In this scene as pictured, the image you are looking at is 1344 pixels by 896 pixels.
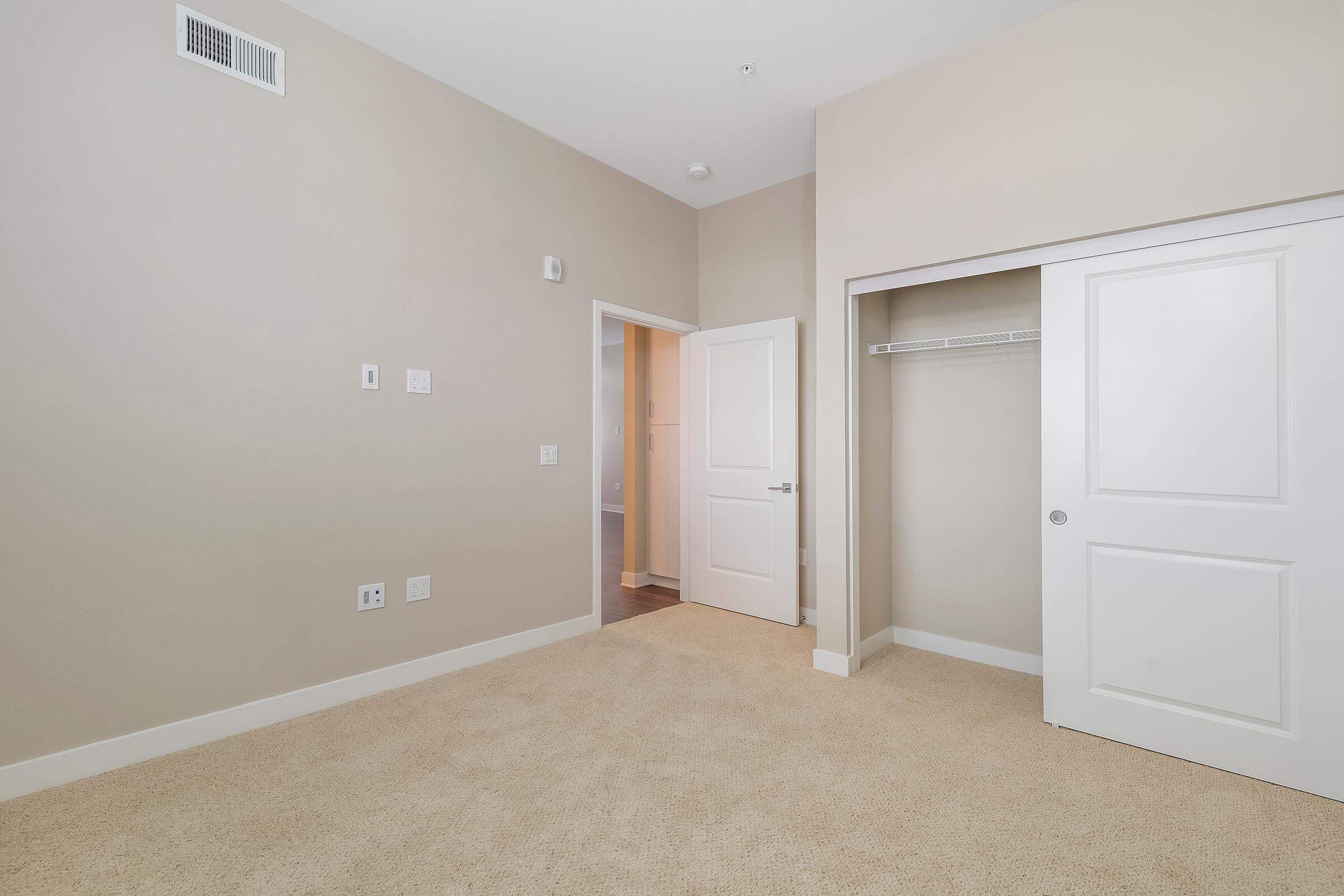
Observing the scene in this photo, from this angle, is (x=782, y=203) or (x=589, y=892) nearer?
(x=589, y=892)

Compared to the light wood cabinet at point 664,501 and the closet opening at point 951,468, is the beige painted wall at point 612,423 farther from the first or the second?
the closet opening at point 951,468

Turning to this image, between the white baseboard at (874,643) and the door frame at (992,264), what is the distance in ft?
0.28

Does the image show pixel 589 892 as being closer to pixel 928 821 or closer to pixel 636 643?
pixel 928 821

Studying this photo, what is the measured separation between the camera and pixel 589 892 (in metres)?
1.57

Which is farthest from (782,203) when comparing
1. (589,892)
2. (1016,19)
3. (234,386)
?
(589,892)

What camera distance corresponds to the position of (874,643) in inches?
136

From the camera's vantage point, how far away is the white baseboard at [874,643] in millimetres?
3309

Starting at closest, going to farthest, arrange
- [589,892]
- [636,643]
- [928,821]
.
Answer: [589,892] → [928,821] → [636,643]

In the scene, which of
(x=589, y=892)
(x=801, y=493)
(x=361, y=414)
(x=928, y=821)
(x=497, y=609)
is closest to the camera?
(x=589, y=892)

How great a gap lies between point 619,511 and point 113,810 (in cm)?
843

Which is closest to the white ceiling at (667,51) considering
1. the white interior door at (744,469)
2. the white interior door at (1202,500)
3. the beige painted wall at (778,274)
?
the beige painted wall at (778,274)

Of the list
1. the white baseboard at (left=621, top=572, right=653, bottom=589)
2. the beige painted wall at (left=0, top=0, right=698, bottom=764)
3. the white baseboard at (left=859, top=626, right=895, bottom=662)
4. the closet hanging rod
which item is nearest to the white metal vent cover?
the beige painted wall at (left=0, top=0, right=698, bottom=764)

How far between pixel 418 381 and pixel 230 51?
151cm

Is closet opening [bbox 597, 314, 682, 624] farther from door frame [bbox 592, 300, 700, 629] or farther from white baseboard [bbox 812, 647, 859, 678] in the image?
white baseboard [bbox 812, 647, 859, 678]
